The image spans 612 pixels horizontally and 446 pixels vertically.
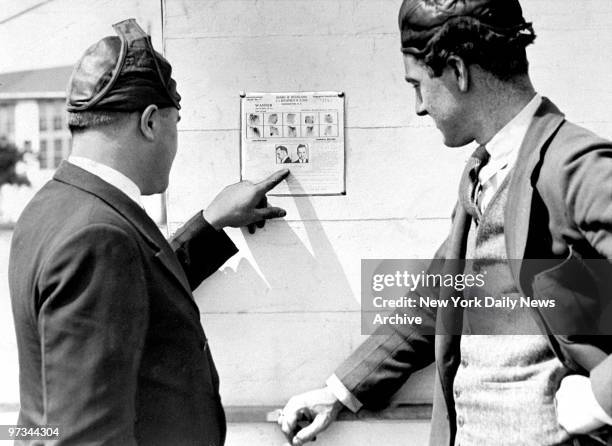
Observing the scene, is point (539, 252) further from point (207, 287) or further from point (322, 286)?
point (207, 287)

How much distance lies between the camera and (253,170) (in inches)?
96.0

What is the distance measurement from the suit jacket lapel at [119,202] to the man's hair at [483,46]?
75 centimetres

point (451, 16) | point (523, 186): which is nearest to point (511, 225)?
point (523, 186)

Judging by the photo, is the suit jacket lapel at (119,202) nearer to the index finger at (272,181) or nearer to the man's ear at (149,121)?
the man's ear at (149,121)

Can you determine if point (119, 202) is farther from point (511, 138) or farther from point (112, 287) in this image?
point (511, 138)

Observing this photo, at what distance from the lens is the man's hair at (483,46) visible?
1.78 meters

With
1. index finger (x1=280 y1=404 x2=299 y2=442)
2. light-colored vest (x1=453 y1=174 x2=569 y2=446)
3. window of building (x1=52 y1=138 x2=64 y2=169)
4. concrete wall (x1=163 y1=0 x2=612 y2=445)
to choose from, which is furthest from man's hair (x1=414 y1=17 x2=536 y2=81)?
window of building (x1=52 y1=138 x2=64 y2=169)

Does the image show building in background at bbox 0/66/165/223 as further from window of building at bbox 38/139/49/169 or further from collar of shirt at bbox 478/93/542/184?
collar of shirt at bbox 478/93/542/184

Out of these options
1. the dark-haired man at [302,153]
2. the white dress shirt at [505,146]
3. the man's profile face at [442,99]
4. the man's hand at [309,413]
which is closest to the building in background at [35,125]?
the dark-haired man at [302,153]

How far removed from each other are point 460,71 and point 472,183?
0.29 m

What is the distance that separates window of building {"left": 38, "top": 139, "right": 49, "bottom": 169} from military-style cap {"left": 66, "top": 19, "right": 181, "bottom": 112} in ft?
2.64

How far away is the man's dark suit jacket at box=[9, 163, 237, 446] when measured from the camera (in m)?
1.43

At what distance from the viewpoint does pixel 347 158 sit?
7.96ft

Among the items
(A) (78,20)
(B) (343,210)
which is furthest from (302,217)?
(A) (78,20)
